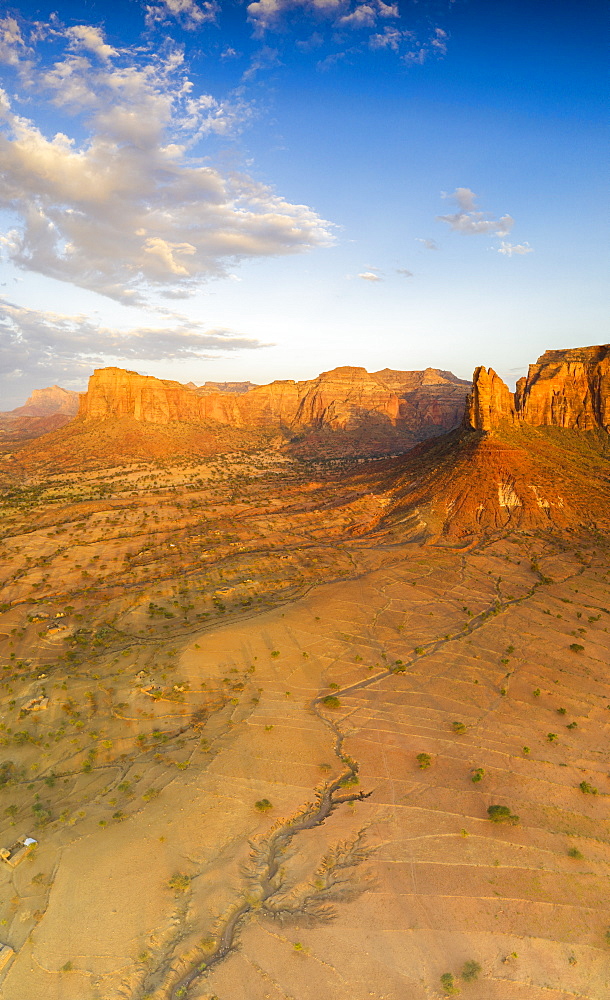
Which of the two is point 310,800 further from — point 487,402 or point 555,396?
point 555,396

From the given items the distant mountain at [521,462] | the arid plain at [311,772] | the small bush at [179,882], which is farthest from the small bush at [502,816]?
the distant mountain at [521,462]

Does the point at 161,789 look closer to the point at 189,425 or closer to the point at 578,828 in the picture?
the point at 578,828

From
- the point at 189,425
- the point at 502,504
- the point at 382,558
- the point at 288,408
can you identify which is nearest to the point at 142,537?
the point at 382,558

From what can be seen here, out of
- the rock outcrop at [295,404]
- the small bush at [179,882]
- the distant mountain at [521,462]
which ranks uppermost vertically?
the rock outcrop at [295,404]

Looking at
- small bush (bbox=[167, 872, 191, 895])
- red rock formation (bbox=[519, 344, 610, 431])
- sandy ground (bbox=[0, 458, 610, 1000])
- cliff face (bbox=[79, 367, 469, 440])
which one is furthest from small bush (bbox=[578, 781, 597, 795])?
cliff face (bbox=[79, 367, 469, 440])

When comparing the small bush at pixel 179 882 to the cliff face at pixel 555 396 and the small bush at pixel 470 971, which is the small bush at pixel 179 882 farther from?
the cliff face at pixel 555 396

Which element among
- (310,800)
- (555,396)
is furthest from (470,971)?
(555,396)

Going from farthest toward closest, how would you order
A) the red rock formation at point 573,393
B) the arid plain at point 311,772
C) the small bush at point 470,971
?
the red rock formation at point 573,393, the arid plain at point 311,772, the small bush at point 470,971

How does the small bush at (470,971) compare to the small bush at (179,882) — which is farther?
the small bush at (179,882)
